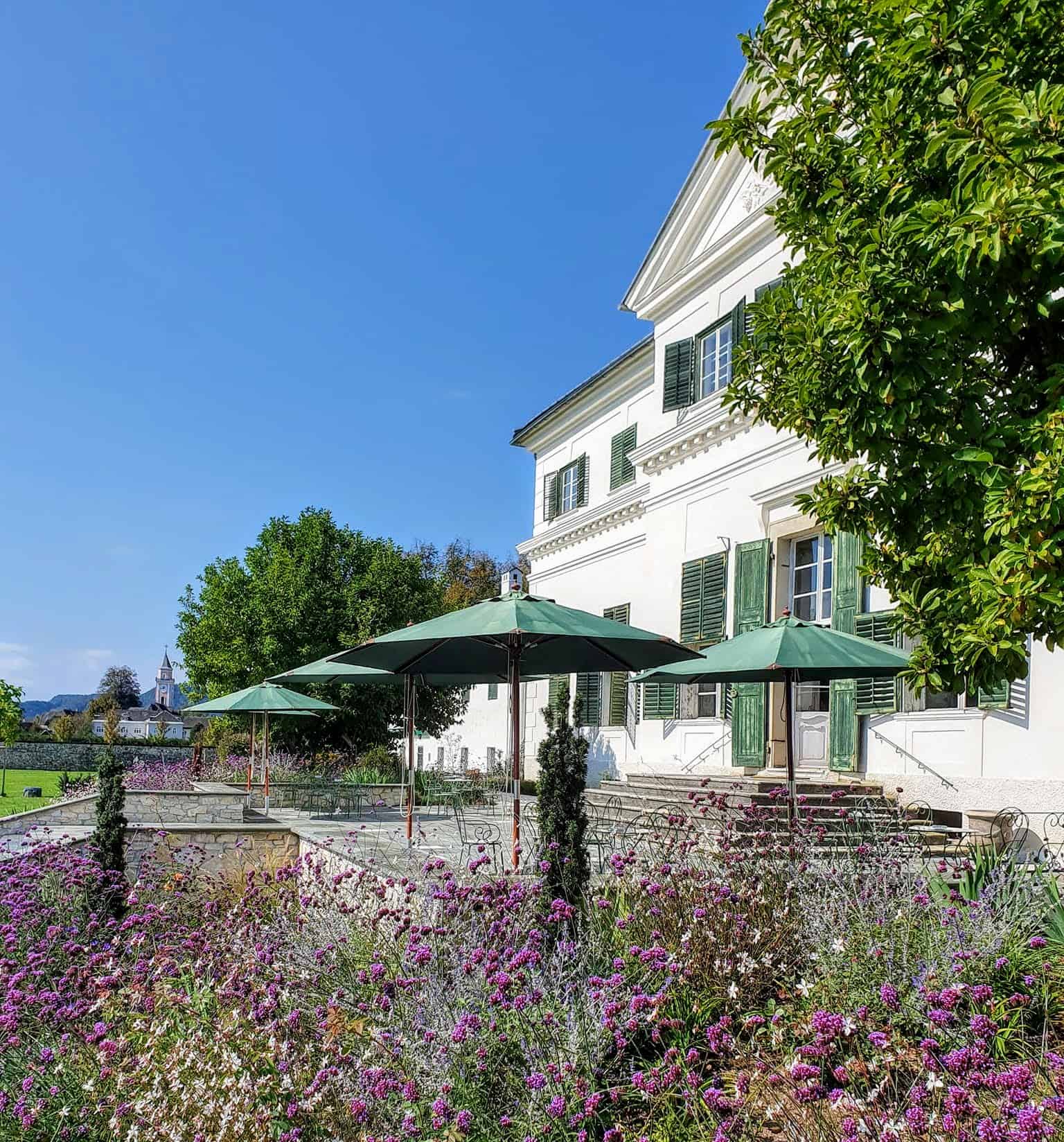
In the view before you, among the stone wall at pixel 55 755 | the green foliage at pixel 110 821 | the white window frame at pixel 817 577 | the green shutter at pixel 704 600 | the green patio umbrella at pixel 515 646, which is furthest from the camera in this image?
the stone wall at pixel 55 755

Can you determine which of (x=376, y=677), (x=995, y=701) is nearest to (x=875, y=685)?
(x=995, y=701)

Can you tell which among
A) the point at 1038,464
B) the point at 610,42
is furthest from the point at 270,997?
the point at 610,42

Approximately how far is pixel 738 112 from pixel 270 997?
18.8ft

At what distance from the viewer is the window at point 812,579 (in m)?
13.9

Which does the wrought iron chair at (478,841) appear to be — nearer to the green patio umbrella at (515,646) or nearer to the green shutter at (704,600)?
the green patio umbrella at (515,646)

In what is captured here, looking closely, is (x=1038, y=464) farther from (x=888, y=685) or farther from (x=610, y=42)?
(x=888, y=685)

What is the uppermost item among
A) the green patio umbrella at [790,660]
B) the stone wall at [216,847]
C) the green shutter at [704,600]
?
the green shutter at [704,600]

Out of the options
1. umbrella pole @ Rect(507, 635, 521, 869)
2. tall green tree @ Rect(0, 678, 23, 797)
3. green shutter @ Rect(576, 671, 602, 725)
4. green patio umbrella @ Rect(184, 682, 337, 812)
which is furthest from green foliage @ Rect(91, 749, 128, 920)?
tall green tree @ Rect(0, 678, 23, 797)

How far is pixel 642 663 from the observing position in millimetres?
10141

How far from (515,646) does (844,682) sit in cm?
533

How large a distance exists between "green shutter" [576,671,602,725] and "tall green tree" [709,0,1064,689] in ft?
45.4

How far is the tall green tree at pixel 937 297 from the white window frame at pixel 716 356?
9.99 meters

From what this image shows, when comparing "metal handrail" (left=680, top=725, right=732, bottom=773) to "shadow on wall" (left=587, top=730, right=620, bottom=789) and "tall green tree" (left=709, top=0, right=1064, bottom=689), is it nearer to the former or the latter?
"shadow on wall" (left=587, top=730, right=620, bottom=789)

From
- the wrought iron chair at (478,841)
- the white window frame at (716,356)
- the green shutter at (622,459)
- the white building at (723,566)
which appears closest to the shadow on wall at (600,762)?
the white building at (723,566)
